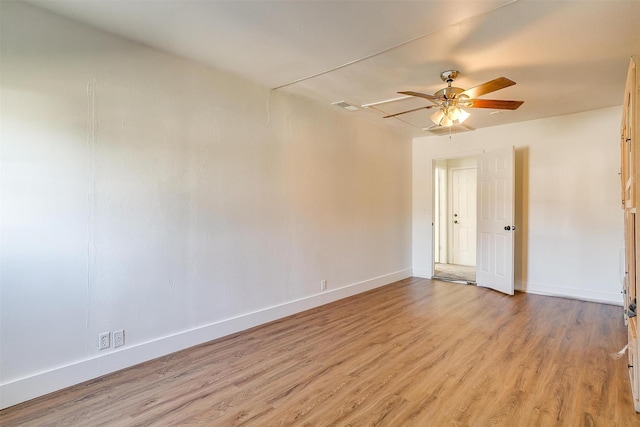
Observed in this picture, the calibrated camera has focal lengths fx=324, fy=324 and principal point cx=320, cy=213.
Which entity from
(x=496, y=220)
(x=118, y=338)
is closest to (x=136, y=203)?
(x=118, y=338)

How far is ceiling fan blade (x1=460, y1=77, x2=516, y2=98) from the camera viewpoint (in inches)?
93.4

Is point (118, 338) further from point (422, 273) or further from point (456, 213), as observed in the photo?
point (456, 213)

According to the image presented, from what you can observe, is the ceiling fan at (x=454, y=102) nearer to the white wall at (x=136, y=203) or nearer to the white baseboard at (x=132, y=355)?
the white wall at (x=136, y=203)

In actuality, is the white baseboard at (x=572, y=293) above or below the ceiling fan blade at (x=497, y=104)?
below

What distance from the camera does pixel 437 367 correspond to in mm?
2510

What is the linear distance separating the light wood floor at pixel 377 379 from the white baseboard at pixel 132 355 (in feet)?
0.23

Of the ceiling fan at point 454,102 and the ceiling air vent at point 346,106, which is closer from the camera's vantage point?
the ceiling fan at point 454,102

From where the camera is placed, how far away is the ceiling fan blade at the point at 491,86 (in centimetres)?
237

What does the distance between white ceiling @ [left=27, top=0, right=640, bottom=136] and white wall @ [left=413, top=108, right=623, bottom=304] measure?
96cm

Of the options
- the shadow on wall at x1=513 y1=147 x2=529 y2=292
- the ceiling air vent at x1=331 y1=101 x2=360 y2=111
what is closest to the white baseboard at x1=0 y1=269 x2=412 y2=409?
the ceiling air vent at x1=331 y1=101 x2=360 y2=111

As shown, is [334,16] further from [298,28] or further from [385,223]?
[385,223]

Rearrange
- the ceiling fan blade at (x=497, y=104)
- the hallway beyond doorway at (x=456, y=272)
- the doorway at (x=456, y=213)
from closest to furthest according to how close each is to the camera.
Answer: the ceiling fan blade at (x=497, y=104) → the hallway beyond doorway at (x=456, y=272) → the doorway at (x=456, y=213)

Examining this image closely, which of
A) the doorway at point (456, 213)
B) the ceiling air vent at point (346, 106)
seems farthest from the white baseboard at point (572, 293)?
the ceiling air vent at point (346, 106)

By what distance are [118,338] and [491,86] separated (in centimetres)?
346
